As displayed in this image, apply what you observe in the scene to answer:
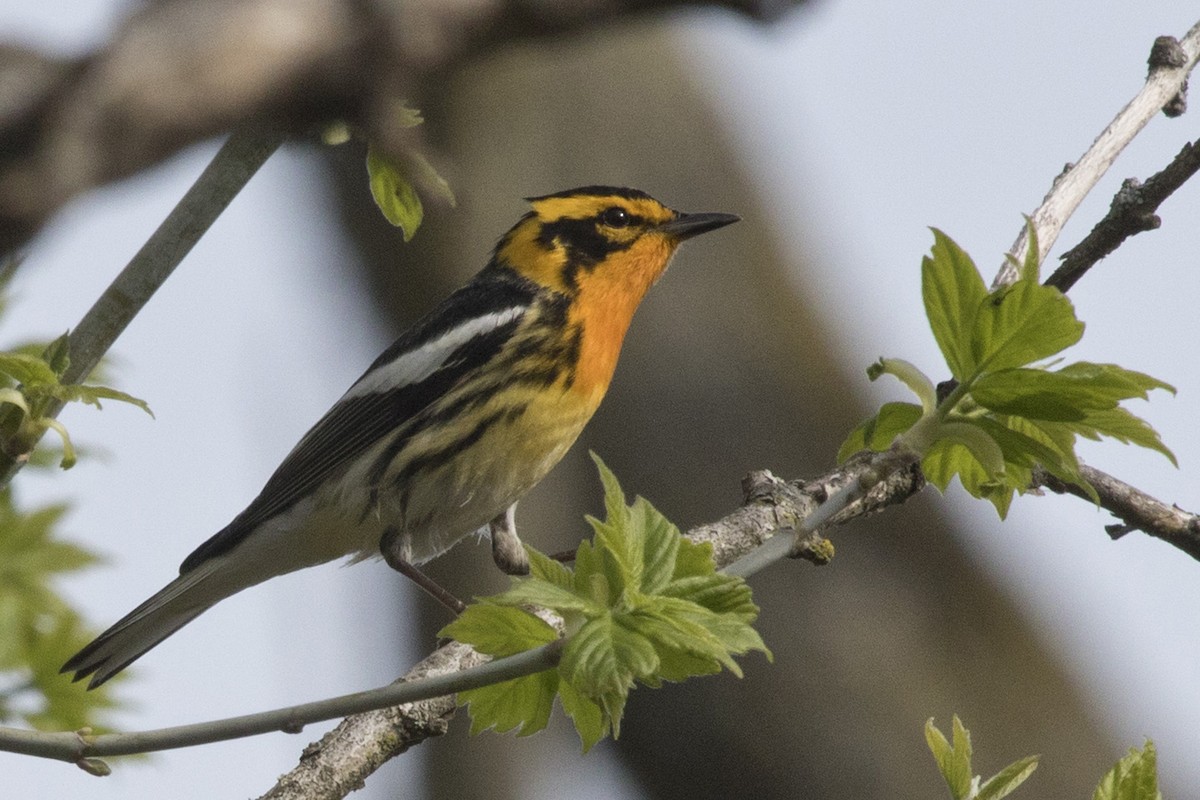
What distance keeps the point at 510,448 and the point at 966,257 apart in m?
2.50

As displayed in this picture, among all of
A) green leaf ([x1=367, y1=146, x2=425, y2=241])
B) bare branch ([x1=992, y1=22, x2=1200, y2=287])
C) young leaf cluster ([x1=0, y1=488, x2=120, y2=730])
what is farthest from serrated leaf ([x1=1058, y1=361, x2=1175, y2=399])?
young leaf cluster ([x1=0, y1=488, x2=120, y2=730])

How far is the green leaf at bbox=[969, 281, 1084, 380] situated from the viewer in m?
1.85

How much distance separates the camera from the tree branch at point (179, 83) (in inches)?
25.3

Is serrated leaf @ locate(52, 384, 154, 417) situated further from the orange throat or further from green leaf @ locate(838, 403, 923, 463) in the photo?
the orange throat

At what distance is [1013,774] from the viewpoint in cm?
195

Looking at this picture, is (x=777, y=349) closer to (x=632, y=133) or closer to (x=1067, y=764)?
(x=632, y=133)

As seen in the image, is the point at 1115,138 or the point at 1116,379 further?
the point at 1115,138

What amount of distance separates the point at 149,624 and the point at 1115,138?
2.69 metres

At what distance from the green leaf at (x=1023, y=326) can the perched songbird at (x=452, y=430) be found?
2471 mm

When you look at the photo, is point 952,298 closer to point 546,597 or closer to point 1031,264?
point 1031,264

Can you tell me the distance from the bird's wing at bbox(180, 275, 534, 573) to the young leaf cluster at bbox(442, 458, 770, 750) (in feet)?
8.78

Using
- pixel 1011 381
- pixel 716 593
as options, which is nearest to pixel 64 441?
pixel 716 593

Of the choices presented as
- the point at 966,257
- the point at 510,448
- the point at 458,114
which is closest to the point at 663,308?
the point at 458,114

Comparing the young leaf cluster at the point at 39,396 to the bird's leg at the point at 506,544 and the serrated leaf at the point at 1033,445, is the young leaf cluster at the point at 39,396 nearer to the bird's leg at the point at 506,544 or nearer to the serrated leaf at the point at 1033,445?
the serrated leaf at the point at 1033,445
